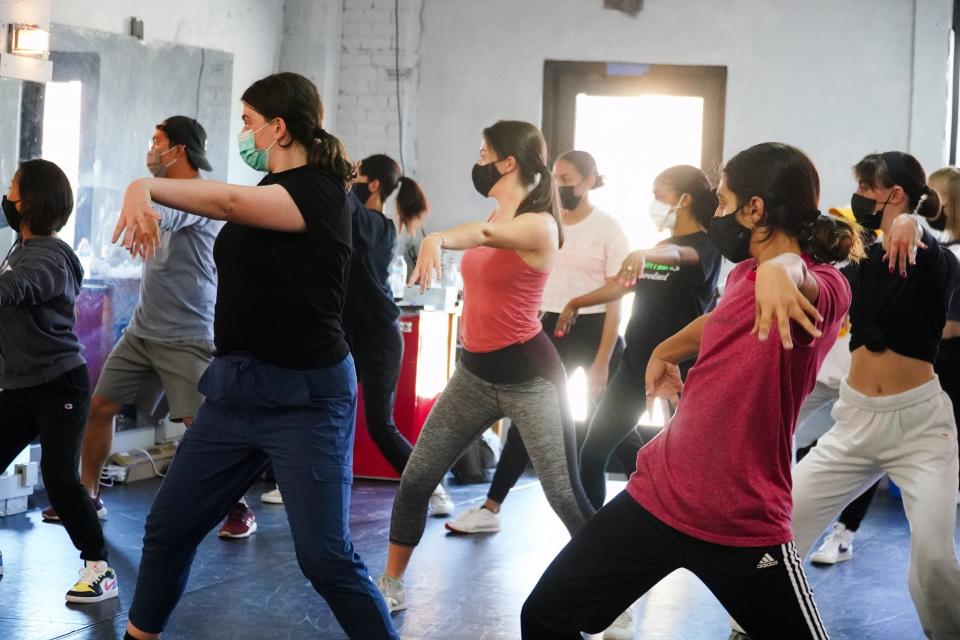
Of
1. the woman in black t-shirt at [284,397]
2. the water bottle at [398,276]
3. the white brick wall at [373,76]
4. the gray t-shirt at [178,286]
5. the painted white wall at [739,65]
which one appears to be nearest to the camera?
the woman in black t-shirt at [284,397]

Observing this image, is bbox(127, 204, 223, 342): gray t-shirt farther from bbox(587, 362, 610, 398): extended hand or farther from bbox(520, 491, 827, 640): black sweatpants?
bbox(520, 491, 827, 640): black sweatpants

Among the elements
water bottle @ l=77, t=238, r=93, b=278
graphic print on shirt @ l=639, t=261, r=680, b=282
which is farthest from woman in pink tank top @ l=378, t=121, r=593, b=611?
water bottle @ l=77, t=238, r=93, b=278

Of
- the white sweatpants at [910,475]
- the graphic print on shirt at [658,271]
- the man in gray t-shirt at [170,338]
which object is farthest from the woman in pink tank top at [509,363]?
the man in gray t-shirt at [170,338]

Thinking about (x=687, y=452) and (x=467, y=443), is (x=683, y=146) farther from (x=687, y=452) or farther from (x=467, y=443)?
(x=687, y=452)

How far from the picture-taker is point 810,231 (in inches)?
88.9

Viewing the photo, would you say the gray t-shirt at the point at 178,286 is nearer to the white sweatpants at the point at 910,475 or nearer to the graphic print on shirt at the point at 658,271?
the graphic print on shirt at the point at 658,271

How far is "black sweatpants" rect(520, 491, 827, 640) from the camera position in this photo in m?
2.15

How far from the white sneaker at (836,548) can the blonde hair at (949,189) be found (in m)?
1.46

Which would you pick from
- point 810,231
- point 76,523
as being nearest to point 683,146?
point 76,523

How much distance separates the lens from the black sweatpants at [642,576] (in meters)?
2.15

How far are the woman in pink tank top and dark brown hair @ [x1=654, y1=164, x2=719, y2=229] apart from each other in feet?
2.73

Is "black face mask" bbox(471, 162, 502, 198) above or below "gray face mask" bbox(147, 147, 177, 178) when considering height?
below

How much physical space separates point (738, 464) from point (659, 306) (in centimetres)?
208

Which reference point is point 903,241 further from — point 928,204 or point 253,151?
point 253,151
